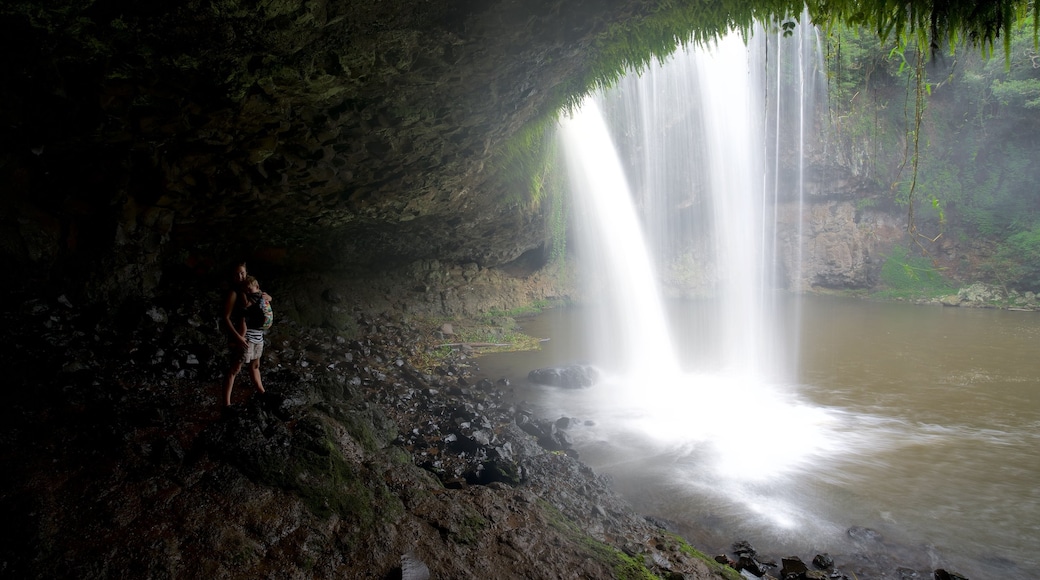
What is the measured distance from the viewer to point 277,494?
133 inches

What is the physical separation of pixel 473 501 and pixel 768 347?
11800mm

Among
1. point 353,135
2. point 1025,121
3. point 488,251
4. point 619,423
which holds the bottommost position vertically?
point 619,423

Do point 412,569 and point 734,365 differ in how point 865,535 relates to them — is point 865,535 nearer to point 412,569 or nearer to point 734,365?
point 412,569

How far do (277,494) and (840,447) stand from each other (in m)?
7.01

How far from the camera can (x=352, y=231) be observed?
1157 cm

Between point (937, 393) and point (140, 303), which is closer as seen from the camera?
point (140, 303)

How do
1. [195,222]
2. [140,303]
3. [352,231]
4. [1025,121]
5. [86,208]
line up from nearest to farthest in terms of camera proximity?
[86,208], [140,303], [195,222], [352,231], [1025,121]

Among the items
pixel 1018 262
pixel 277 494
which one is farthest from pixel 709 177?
pixel 277 494

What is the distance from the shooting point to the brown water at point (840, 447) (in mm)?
4820

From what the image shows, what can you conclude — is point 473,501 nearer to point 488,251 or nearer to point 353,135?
point 353,135

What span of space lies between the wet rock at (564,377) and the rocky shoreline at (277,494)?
152 inches

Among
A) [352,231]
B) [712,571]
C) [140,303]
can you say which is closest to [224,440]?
[712,571]

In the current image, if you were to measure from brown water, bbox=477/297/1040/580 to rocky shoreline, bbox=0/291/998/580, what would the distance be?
0.60 meters

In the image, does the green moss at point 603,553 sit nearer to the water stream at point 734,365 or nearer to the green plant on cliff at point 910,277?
the water stream at point 734,365
